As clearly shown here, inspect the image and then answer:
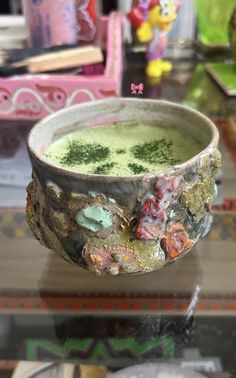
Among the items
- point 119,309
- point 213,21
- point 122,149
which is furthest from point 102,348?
point 213,21

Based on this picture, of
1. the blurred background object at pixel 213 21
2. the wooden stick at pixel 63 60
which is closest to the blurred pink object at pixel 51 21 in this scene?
the wooden stick at pixel 63 60

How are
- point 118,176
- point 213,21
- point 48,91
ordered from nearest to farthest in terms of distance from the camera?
point 118,176, point 48,91, point 213,21

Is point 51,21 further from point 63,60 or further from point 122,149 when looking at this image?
point 122,149

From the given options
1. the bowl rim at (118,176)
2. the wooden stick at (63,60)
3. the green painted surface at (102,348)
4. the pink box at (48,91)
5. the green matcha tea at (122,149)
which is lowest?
the green painted surface at (102,348)

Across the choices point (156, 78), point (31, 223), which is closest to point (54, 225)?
point (31, 223)

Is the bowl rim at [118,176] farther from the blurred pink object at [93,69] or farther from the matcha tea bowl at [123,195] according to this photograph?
the blurred pink object at [93,69]

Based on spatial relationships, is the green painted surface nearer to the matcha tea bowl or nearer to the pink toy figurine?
the matcha tea bowl
